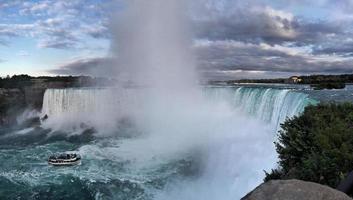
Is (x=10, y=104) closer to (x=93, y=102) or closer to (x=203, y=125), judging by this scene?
(x=93, y=102)

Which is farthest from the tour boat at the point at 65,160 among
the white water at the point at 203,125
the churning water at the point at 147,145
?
the white water at the point at 203,125

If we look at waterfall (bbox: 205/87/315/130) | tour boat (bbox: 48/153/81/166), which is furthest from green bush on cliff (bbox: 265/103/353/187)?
tour boat (bbox: 48/153/81/166)

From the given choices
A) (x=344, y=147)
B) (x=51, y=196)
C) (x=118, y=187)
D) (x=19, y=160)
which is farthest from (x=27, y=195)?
(x=344, y=147)

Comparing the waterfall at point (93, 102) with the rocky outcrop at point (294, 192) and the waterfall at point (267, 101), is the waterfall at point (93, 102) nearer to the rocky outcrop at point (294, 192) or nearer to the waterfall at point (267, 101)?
the waterfall at point (267, 101)

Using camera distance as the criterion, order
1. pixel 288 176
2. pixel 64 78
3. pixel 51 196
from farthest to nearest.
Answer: pixel 64 78 → pixel 51 196 → pixel 288 176

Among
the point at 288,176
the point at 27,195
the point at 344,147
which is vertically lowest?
the point at 27,195

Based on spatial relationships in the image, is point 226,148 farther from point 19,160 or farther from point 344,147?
point 344,147
